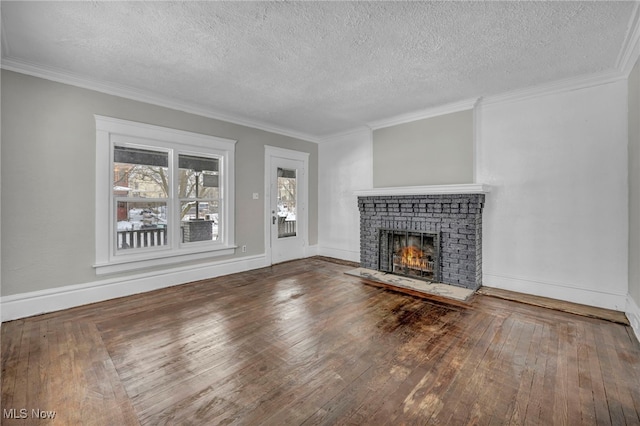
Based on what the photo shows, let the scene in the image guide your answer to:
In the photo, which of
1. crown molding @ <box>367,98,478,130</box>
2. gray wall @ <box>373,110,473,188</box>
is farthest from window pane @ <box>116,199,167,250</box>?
crown molding @ <box>367,98,478,130</box>

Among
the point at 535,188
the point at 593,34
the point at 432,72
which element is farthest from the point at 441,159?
the point at 593,34

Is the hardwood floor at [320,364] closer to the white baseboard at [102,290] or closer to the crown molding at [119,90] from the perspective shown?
the white baseboard at [102,290]

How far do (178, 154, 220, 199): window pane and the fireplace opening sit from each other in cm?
304

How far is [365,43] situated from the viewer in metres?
2.68

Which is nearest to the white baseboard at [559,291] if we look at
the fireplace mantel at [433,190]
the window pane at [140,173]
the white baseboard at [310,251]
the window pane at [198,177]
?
the fireplace mantel at [433,190]

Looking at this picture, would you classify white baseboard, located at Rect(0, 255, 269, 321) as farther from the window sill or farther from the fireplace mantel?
the fireplace mantel

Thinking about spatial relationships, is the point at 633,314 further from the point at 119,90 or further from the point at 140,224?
the point at 119,90

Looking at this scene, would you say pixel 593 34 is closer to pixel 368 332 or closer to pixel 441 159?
pixel 441 159

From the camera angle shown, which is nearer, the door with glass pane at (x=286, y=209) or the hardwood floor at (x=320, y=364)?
the hardwood floor at (x=320, y=364)

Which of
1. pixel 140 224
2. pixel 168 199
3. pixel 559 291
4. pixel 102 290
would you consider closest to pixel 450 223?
pixel 559 291

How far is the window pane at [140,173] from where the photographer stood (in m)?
3.76

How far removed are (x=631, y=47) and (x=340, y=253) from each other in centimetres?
493

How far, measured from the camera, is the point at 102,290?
3.56 m

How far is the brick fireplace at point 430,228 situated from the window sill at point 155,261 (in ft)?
8.31
